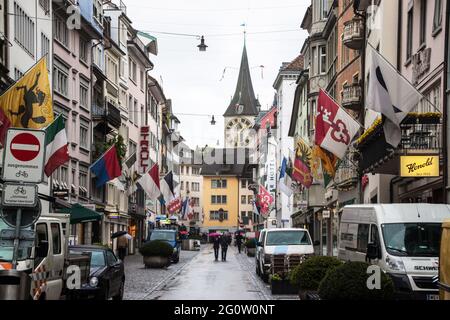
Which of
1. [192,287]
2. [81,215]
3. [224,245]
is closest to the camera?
[192,287]

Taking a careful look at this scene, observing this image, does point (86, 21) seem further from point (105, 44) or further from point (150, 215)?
point (150, 215)

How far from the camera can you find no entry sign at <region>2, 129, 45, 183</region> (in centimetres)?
1363

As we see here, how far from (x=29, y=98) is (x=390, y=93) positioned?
10.4m

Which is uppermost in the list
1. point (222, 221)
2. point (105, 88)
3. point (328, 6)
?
point (328, 6)

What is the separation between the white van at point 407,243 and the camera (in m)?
17.3

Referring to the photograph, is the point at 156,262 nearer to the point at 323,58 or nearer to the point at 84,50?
the point at 84,50

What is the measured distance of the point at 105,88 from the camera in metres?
61.7

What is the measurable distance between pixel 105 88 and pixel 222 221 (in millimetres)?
103521

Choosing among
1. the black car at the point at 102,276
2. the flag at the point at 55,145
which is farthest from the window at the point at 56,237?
the flag at the point at 55,145

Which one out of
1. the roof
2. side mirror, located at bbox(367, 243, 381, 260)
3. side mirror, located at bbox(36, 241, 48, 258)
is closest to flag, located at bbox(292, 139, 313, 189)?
side mirror, located at bbox(367, 243, 381, 260)

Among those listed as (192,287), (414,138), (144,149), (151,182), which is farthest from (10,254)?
(144,149)

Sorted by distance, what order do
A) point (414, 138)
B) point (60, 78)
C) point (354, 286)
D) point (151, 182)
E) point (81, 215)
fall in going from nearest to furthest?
point (354, 286) < point (414, 138) < point (81, 215) < point (151, 182) < point (60, 78)

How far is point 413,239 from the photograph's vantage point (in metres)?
18.4
